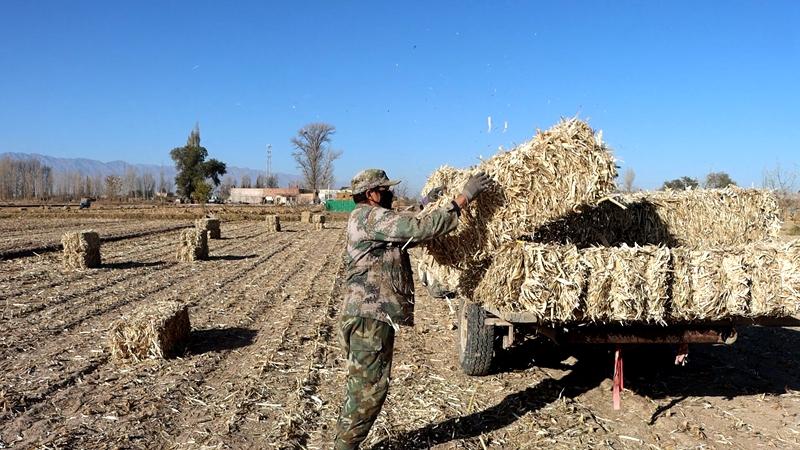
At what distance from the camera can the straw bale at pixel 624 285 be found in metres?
5.05

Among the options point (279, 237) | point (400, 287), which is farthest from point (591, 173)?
point (279, 237)

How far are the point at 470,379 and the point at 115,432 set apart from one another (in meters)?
3.64

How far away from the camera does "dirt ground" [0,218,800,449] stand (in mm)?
5164

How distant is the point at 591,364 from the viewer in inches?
307

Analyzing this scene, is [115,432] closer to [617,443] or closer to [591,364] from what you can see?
[617,443]

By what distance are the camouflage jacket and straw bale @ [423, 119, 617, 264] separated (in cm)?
81

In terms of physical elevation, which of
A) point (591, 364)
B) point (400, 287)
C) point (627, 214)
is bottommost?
point (591, 364)

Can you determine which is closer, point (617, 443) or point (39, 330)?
point (617, 443)

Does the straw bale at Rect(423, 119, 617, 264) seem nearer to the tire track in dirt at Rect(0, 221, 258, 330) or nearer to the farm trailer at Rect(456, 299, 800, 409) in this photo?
the farm trailer at Rect(456, 299, 800, 409)

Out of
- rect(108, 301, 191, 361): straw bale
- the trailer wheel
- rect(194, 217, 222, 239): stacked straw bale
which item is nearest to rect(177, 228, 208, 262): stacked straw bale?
rect(194, 217, 222, 239): stacked straw bale

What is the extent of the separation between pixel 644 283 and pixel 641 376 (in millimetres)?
2613

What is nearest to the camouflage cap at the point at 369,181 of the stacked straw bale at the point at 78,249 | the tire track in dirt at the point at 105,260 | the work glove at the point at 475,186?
the work glove at the point at 475,186

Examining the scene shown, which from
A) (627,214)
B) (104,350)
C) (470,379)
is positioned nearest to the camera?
(470,379)

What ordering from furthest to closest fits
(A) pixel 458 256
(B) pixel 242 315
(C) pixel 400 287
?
(B) pixel 242 315, (A) pixel 458 256, (C) pixel 400 287
